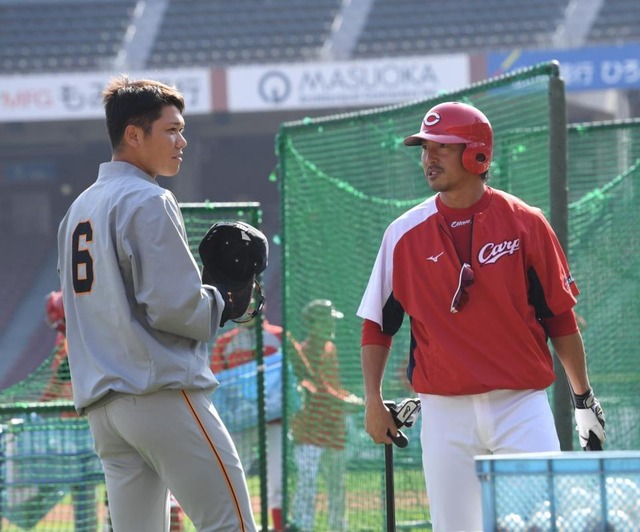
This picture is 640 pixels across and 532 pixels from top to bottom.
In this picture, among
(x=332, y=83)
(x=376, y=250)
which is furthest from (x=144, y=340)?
(x=332, y=83)

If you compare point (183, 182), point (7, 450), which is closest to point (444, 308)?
point (7, 450)

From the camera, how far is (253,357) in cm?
675

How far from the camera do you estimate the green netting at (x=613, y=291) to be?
20.1ft

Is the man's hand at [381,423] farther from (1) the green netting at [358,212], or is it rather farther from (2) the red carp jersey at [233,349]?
(2) the red carp jersey at [233,349]

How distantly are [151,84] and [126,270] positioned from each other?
0.62 metres

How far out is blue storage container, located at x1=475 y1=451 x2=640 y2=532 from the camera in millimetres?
2371

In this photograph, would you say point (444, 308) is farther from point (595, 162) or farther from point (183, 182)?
point (183, 182)

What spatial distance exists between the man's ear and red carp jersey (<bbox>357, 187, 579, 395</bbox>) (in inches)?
35.6

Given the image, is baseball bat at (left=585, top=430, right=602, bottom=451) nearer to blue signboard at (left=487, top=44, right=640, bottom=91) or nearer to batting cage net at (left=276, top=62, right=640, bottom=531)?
batting cage net at (left=276, top=62, right=640, bottom=531)

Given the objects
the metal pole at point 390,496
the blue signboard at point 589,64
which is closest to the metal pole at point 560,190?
the metal pole at point 390,496

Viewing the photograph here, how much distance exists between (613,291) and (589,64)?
23373mm

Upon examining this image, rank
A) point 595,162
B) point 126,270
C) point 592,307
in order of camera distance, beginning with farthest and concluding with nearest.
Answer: point 595,162
point 592,307
point 126,270


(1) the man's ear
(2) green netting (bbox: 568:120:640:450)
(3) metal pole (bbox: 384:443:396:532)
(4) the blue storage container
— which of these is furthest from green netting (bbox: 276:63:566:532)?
(4) the blue storage container

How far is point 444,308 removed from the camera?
12.5 ft
